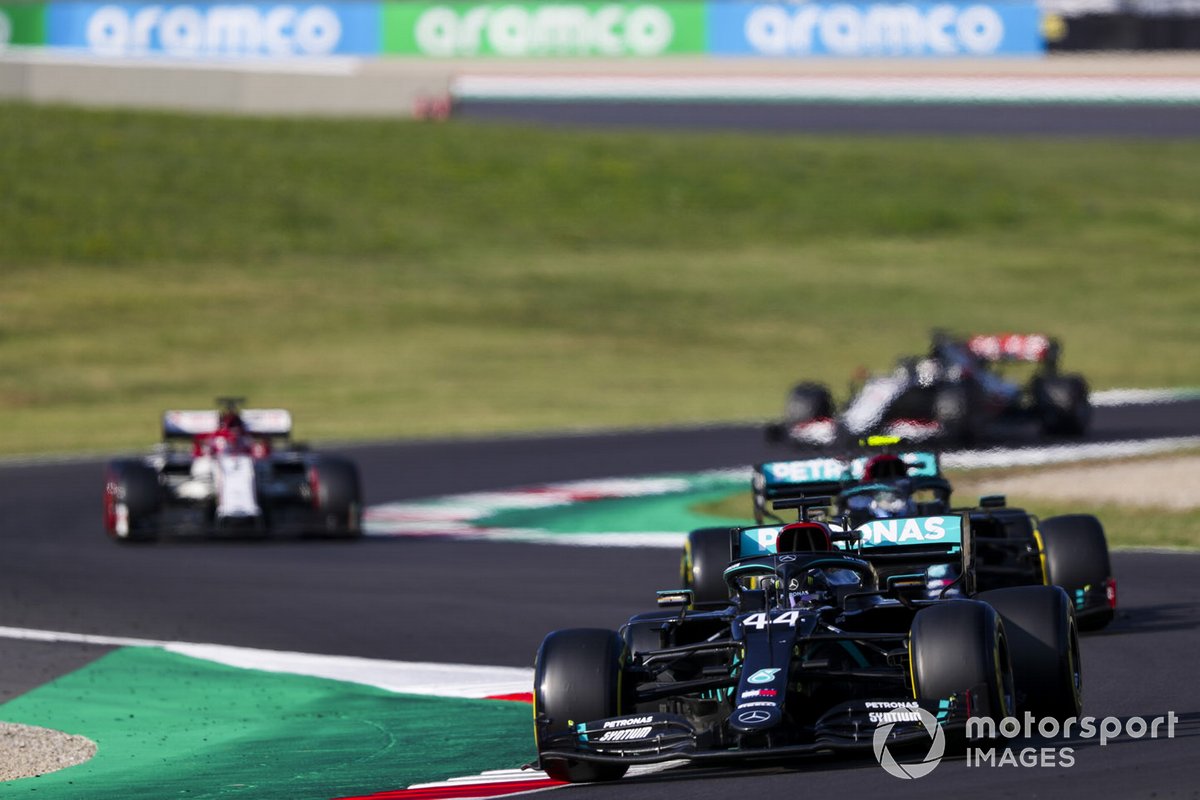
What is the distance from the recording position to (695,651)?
10008 mm

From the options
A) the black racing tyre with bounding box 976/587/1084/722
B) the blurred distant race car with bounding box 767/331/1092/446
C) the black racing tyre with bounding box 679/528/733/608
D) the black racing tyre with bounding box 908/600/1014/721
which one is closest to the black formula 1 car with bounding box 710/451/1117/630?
the black racing tyre with bounding box 679/528/733/608

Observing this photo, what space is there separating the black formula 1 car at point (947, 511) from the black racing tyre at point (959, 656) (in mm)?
3667

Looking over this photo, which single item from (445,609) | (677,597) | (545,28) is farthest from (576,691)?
(545,28)

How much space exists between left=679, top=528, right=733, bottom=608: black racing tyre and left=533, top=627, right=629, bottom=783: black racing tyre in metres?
3.66

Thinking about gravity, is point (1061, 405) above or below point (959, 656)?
below

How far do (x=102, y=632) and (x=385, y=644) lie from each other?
7.86ft

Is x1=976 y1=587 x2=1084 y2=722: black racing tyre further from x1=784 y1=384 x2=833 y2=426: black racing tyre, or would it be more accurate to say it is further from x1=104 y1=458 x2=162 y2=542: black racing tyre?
x1=784 y1=384 x2=833 y2=426: black racing tyre

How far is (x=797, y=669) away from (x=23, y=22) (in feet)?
191

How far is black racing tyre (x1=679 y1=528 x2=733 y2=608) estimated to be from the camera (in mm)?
13695

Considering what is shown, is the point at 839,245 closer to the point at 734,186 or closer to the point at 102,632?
the point at 734,186

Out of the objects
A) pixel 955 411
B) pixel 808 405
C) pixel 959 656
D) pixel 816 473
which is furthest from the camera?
pixel 808 405

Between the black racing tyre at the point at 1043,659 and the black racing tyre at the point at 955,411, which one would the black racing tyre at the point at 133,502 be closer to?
the black racing tyre at the point at 955,411

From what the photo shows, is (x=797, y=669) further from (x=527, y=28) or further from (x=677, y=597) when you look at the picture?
(x=527, y=28)

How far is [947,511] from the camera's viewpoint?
1388 centimetres
